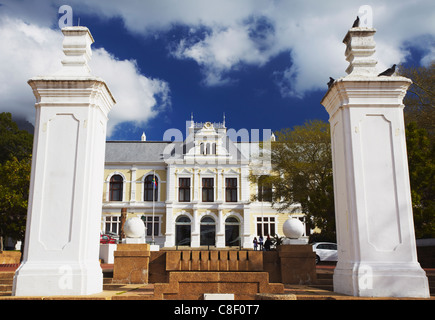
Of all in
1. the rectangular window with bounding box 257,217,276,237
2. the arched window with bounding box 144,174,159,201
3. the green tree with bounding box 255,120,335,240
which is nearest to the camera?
the green tree with bounding box 255,120,335,240

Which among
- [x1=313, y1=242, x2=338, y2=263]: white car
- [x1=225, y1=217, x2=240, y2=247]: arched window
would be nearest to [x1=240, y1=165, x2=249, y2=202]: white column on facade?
[x1=225, y1=217, x2=240, y2=247]: arched window

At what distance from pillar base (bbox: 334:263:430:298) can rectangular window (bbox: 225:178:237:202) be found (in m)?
31.4

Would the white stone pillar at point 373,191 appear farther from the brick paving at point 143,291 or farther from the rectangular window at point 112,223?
the rectangular window at point 112,223

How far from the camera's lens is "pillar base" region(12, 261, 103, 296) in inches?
Result: 283

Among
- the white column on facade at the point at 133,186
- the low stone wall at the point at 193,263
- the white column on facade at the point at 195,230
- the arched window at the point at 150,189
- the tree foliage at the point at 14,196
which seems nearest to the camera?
the low stone wall at the point at 193,263

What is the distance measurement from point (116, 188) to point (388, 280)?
35.4 meters

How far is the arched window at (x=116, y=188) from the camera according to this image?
3950 cm

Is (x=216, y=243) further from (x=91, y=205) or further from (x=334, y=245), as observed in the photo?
(x=91, y=205)

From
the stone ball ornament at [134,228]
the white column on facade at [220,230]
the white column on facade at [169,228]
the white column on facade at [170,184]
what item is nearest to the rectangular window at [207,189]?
the white column on facade at [220,230]

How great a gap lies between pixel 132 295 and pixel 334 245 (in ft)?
55.2

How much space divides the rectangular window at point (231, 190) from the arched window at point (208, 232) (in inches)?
117

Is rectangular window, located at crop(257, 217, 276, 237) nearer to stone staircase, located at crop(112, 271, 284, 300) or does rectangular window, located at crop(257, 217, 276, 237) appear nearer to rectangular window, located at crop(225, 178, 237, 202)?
rectangular window, located at crop(225, 178, 237, 202)

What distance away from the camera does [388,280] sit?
7293 mm

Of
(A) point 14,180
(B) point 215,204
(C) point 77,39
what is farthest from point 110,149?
(C) point 77,39
